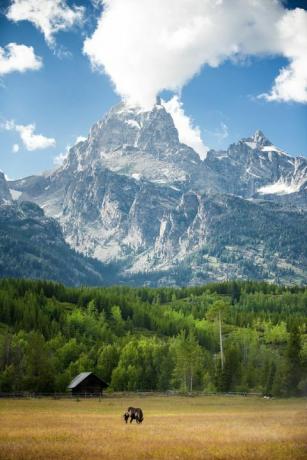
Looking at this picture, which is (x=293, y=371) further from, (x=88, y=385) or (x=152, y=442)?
(x=152, y=442)

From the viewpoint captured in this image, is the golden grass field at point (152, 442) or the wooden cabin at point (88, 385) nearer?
the golden grass field at point (152, 442)

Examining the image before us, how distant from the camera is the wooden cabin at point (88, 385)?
320ft

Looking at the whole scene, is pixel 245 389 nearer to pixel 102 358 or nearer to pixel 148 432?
pixel 102 358

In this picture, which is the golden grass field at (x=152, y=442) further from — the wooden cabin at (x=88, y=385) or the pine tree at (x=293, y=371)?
the pine tree at (x=293, y=371)

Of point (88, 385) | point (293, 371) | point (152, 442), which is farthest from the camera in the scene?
point (293, 371)

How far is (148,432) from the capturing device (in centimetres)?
3928

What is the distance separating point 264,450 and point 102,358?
324 feet

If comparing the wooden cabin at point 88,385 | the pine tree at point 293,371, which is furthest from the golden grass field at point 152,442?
the pine tree at point 293,371

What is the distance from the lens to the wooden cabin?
9762 centimetres

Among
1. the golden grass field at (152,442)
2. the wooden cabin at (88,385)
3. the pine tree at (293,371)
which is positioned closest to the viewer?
the golden grass field at (152,442)

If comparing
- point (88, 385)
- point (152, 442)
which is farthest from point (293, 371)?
point (152, 442)

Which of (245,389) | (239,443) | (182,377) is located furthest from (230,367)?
(239,443)

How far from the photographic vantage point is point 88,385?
3885 inches

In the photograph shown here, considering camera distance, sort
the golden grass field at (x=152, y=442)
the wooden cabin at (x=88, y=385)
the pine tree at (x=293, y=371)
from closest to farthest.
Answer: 1. the golden grass field at (x=152, y=442)
2. the wooden cabin at (x=88, y=385)
3. the pine tree at (x=293, y=371)
